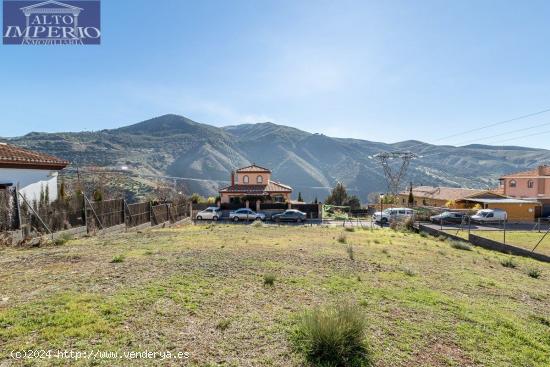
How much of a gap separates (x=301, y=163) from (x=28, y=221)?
611 ft

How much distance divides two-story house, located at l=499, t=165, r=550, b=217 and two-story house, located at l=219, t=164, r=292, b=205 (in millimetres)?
40604

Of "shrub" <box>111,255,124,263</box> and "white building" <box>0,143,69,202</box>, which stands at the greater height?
"white building" <box>0,143,69,202</box>

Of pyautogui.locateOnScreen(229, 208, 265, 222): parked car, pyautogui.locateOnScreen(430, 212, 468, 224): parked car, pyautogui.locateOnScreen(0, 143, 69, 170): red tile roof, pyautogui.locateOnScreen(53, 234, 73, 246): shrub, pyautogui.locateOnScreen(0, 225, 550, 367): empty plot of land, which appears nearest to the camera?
pyautogui.locateOnScreen(0, 225, 550, 367): empty plot of land

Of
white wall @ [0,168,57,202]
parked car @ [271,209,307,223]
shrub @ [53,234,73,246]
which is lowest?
parked car @ [271,209,307,223]

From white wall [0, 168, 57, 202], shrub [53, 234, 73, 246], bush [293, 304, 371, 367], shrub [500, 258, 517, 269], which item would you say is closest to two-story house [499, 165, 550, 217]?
shrub [500, 258, 517, 269]

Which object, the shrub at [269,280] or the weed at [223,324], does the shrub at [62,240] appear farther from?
the weed at [223,324]

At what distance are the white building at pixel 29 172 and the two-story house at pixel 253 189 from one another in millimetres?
28853

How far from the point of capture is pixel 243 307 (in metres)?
5.70

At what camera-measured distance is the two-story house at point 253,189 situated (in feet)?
153

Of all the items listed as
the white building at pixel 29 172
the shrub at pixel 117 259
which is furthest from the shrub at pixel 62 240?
the shrub at pixel 117 259

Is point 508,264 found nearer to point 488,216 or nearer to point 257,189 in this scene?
point 488,216

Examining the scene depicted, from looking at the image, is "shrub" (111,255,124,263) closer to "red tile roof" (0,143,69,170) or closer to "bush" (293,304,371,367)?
"bush" (293,304,371,367)

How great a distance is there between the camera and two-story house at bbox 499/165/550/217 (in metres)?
51.9

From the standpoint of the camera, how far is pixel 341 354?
13.4 ft
